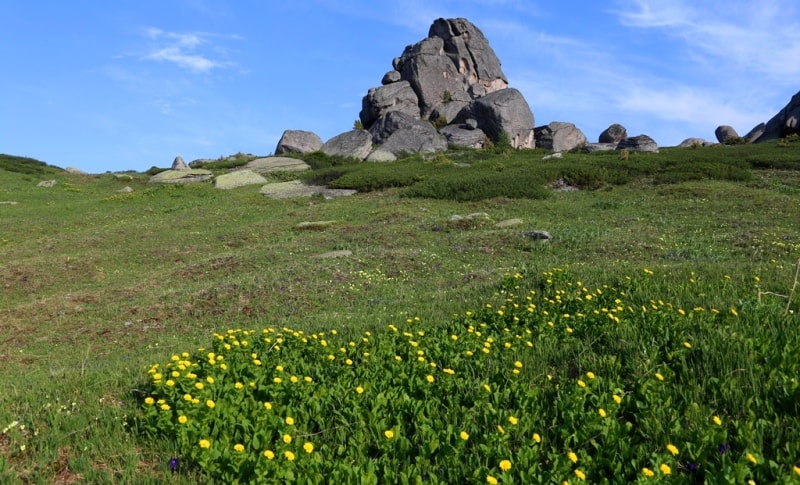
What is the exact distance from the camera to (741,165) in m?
37.4

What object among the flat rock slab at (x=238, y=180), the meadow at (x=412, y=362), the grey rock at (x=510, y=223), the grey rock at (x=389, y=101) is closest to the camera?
the meadow at (x=412, y=362)

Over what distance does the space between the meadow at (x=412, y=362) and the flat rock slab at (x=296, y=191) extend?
57.4 feet

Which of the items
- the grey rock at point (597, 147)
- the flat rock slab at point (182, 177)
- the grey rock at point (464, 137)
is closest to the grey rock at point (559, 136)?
the grey rock at point (597, 147)

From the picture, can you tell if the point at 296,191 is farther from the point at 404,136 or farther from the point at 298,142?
the point at 298,142

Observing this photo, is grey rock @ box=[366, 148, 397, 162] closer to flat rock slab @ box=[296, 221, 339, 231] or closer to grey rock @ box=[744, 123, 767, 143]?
flat rock slab @ box=[296, 221, 339, 231]

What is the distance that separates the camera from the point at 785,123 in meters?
60.2

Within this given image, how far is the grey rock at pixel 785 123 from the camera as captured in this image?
58.8m

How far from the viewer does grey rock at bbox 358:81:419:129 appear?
77.4 m

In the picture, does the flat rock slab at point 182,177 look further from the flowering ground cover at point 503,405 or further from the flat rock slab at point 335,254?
the flowering ground cover at point 503,405

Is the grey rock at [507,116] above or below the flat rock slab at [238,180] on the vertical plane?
above

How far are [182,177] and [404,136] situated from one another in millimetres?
25282

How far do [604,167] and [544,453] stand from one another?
36.7 m

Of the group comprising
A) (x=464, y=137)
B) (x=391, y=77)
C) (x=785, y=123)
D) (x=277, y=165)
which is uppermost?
(x=391, y=77)

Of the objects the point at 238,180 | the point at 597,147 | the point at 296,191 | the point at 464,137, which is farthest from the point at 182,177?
the point at 597,147
